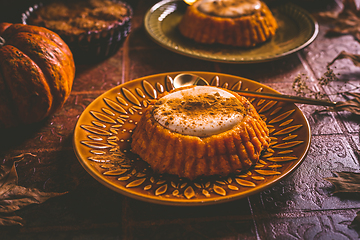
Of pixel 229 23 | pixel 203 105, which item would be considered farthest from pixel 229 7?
pixel 203 105

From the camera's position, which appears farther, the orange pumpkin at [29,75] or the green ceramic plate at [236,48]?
the green ceramic plate at [236,48]

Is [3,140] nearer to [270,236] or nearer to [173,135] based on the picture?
[173,135]

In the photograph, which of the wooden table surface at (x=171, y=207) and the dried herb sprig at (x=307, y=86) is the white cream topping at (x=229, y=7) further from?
the wooden table surface at (x=171, y=207)

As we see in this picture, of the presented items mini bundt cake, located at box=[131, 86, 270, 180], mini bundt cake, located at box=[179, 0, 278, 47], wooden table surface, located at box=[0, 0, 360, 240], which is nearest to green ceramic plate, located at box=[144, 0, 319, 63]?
mini bundt cake, located at box=[179, 0, 278, 47]

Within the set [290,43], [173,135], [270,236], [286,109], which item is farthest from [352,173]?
[290,43]

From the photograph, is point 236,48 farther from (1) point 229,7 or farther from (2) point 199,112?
(2) point 199,112

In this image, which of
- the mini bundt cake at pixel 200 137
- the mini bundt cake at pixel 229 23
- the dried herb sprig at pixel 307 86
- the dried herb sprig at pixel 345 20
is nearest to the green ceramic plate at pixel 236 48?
the mini bundt cake at pixel 229 23
